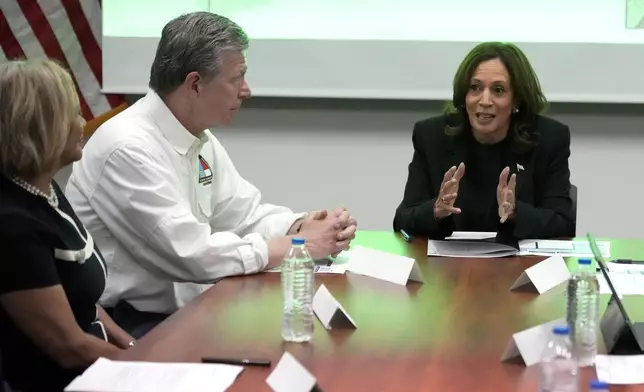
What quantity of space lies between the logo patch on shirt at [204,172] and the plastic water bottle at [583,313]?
50.5 inches

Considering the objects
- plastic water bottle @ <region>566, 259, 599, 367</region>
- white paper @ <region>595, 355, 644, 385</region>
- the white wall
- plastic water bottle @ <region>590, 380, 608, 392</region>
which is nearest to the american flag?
the white wall

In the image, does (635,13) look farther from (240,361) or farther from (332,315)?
(240,361)

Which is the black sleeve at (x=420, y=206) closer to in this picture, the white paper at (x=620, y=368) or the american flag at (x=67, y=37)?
the white paper at (x=620, y=368)

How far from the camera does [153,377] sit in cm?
154

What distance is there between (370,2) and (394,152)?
0.77 metres

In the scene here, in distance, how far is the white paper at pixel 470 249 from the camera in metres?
2.65

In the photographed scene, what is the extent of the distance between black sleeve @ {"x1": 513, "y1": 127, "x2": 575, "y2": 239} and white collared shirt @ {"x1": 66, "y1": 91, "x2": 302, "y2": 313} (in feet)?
2.97

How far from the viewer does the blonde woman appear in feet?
5.82

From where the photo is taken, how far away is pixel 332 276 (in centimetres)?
238

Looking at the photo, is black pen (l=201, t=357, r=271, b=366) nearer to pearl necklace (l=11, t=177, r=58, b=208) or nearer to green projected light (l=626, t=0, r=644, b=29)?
pearl necklace (l=11, t=177, r=58, b=208)

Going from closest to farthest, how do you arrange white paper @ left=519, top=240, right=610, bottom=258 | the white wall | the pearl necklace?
the pearl necklace
white paper @ left=519, top=240, right=610, bottom=258
the white wall

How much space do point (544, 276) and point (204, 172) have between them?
113 cm

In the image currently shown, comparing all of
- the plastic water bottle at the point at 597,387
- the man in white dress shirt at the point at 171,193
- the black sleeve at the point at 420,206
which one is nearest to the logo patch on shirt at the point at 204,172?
the man in white dress shirt at the point at 171,193

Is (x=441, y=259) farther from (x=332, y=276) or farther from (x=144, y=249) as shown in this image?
(x=144, y=249)
